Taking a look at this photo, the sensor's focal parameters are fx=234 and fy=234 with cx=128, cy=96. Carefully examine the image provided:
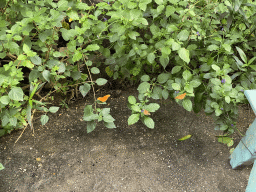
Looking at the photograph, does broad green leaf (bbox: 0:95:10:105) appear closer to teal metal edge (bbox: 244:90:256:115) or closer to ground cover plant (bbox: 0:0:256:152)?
ground cover plant (bbox: 0:0:256:152)

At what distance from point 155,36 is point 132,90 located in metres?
0.75

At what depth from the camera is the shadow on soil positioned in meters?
1.62

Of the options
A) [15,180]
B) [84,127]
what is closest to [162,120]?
[84,127]

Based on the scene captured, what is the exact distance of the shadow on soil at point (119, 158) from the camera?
1.62 meters

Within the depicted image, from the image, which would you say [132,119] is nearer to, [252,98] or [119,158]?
[119,158]

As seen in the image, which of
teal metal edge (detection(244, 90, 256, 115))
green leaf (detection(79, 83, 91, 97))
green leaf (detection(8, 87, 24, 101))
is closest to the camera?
teal metal edge (detection(244, 90, 256, 115))

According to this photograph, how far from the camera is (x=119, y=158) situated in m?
1.76

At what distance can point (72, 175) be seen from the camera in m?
1.65

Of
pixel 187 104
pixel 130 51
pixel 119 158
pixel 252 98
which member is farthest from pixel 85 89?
pixel 252 98

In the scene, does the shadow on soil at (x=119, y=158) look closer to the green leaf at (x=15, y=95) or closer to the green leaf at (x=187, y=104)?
the green leaf at (x=187, y=104)

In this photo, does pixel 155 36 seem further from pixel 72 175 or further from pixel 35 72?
pixel 72 175

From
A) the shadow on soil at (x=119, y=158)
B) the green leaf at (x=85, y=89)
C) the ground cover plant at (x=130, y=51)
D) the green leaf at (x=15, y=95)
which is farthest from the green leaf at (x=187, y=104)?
the green leaf at (x=15, y=95)

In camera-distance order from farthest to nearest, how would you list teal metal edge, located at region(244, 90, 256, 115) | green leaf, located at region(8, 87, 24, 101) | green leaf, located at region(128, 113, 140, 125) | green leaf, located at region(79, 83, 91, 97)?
1. green leaf, located at region(79, 83, 91, 97)
2. green leaf, located at region(128, 113, 140, 125)
3. green leaf, located at region(8, 87, 24, 101)
4. teal metal edge, located at region(244, 90, 256, 115)

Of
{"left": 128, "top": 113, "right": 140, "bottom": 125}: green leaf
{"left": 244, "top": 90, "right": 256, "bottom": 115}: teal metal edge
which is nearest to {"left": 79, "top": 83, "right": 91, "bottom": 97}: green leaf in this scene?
{"left": 128, "top": 113, "right": 140, "bottom": 125}: green leaf
